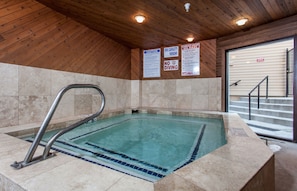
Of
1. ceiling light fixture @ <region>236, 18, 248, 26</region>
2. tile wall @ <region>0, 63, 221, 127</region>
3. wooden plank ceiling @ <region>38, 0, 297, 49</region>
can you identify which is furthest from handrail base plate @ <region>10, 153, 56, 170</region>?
ceiling light fixture @ <region>236, 18, 248, 26</region>

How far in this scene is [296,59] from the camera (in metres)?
2.97

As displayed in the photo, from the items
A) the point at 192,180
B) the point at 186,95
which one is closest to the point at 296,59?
the point at 186,95

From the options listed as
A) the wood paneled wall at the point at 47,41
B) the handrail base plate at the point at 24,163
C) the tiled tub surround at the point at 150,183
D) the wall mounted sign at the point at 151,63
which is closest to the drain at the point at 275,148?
the tiled tub surround at the point at 150,183

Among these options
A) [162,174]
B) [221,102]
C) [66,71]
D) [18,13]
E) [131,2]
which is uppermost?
[131,2]

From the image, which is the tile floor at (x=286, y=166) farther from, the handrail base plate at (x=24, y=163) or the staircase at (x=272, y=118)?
the handrail base plate at (x=24, y=163)

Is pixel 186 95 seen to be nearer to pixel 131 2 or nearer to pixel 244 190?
pixel 131 2

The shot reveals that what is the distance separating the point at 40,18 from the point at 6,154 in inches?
104

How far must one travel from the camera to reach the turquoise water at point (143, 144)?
161 cm

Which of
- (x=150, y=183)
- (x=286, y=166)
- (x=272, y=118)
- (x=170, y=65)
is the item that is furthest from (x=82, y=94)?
(x=272, y=118)

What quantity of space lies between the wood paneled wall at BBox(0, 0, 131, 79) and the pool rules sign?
2.32 meters

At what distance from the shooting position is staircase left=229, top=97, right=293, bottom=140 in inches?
132

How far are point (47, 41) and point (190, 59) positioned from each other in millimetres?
3772

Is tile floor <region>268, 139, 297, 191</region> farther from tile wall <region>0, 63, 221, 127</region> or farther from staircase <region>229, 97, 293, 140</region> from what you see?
tile wall <region>0, 63, 221, 127</region>

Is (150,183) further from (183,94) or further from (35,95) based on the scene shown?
(183,94)
